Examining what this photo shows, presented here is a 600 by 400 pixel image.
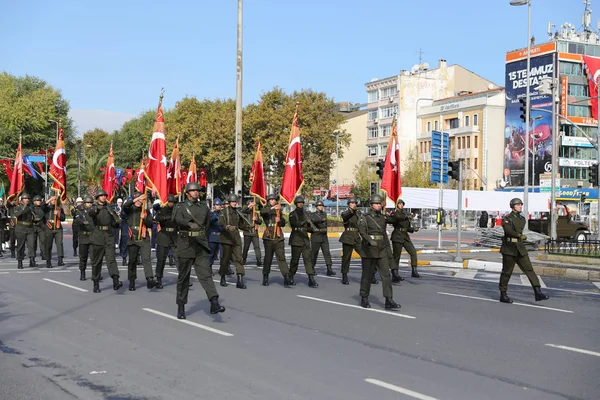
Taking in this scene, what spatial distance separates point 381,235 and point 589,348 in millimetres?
4215

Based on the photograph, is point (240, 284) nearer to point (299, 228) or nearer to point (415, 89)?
point (299, 228)

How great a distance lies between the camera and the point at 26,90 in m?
72.4

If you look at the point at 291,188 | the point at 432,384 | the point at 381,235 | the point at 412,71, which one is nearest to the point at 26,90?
the point at 412,71

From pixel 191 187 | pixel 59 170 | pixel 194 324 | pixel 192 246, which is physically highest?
pixel 59 170

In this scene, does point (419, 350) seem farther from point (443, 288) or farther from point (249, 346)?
point (443, 288)

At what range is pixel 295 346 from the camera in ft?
29.4

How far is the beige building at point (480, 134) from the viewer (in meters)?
77.8

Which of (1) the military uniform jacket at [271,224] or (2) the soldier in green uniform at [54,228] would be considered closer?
(1) the military uniform jacket at [271,224]

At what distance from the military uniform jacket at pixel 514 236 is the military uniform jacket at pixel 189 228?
5.56 metres

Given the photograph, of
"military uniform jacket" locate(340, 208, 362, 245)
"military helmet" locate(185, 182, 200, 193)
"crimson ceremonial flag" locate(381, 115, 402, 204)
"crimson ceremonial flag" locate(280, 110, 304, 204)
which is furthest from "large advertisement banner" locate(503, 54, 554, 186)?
"military helmet" locate(185, 182, 200, 193)

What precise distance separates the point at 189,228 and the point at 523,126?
68838mm

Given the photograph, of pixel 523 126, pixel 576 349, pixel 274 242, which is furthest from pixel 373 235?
pixel 523 126

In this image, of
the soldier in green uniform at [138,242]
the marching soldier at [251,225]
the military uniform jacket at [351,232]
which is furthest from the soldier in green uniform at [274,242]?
the soldier in green uniform at [138,242]

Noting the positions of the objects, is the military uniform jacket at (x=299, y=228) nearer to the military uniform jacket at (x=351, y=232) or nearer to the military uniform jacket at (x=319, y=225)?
the military uniform jacket at (x=351, y=232)
